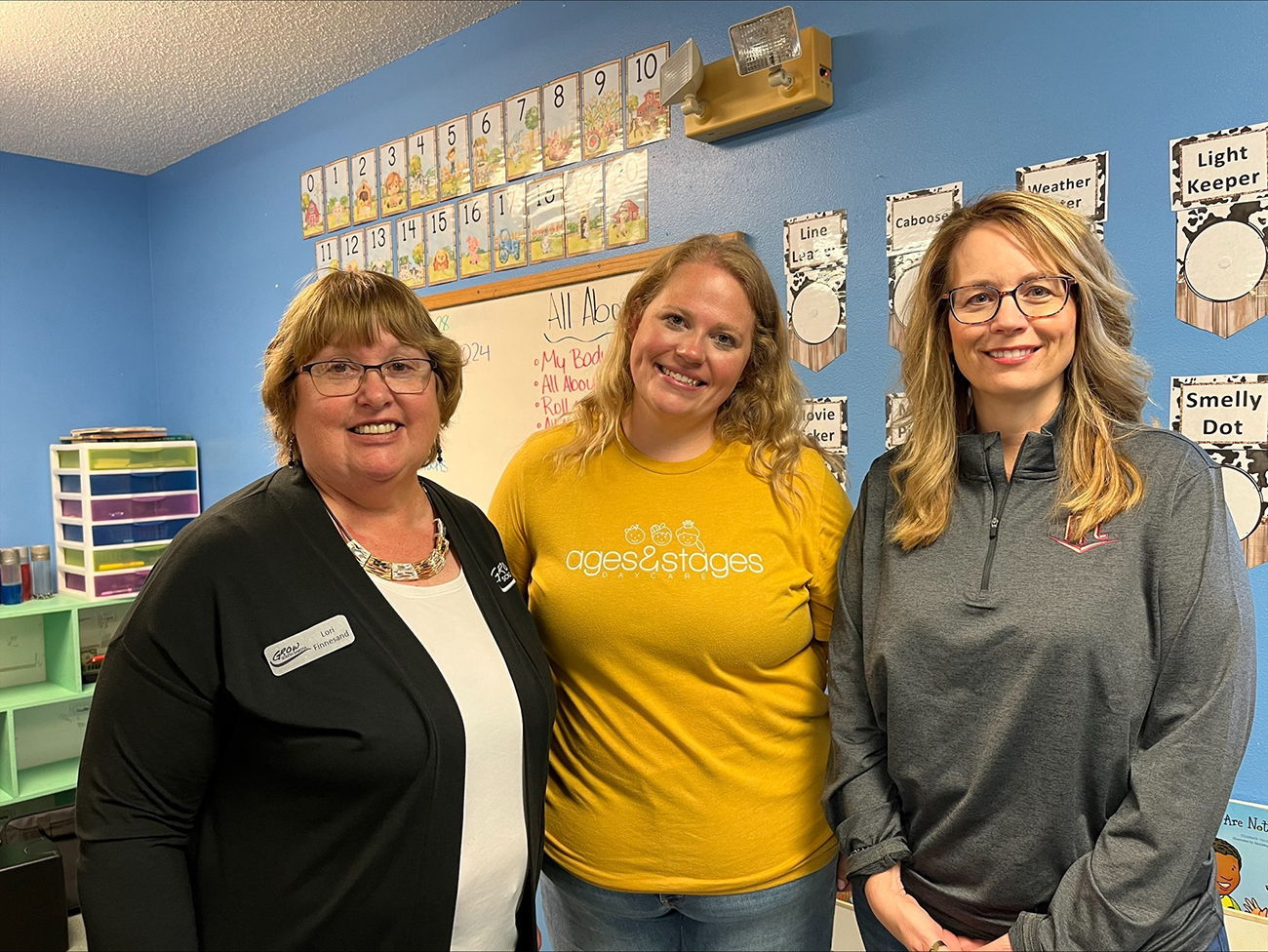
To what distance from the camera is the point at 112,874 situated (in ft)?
3.26

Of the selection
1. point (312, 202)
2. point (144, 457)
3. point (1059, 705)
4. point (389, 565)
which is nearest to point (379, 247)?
point (312, 202)

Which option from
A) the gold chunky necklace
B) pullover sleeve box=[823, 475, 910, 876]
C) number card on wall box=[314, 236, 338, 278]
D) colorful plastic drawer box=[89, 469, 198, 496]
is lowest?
pullover sleeve box=[823, 475, 910, 876]

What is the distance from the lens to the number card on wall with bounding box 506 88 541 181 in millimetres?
2541

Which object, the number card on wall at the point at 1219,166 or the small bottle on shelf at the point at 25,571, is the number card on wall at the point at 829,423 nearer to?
the number card on wall at the point at 1219,166

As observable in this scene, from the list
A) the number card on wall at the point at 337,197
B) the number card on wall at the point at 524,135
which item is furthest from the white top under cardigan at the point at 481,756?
the number card on wall at the point at 337,197

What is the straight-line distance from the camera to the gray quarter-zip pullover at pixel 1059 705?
0.98 m

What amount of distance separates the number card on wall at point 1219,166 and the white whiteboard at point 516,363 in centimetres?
118

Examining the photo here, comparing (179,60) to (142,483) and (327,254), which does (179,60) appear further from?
(142,483)

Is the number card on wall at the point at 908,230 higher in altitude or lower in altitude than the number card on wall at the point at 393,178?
lower

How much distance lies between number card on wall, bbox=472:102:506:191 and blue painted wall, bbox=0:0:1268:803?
0.22ft

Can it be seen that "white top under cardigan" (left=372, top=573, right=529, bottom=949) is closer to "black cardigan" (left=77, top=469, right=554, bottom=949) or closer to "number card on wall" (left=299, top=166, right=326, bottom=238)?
"black cardigan" (left=77, top=469, right=554, bottom=949)

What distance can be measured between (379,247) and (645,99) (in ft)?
3.85

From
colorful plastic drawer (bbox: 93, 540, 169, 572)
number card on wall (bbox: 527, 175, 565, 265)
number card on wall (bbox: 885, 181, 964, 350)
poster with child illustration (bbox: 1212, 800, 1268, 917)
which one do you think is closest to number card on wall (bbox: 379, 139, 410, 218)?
number card on wall (bbox: 527, 175, 565, 265)

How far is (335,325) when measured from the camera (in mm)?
1145
